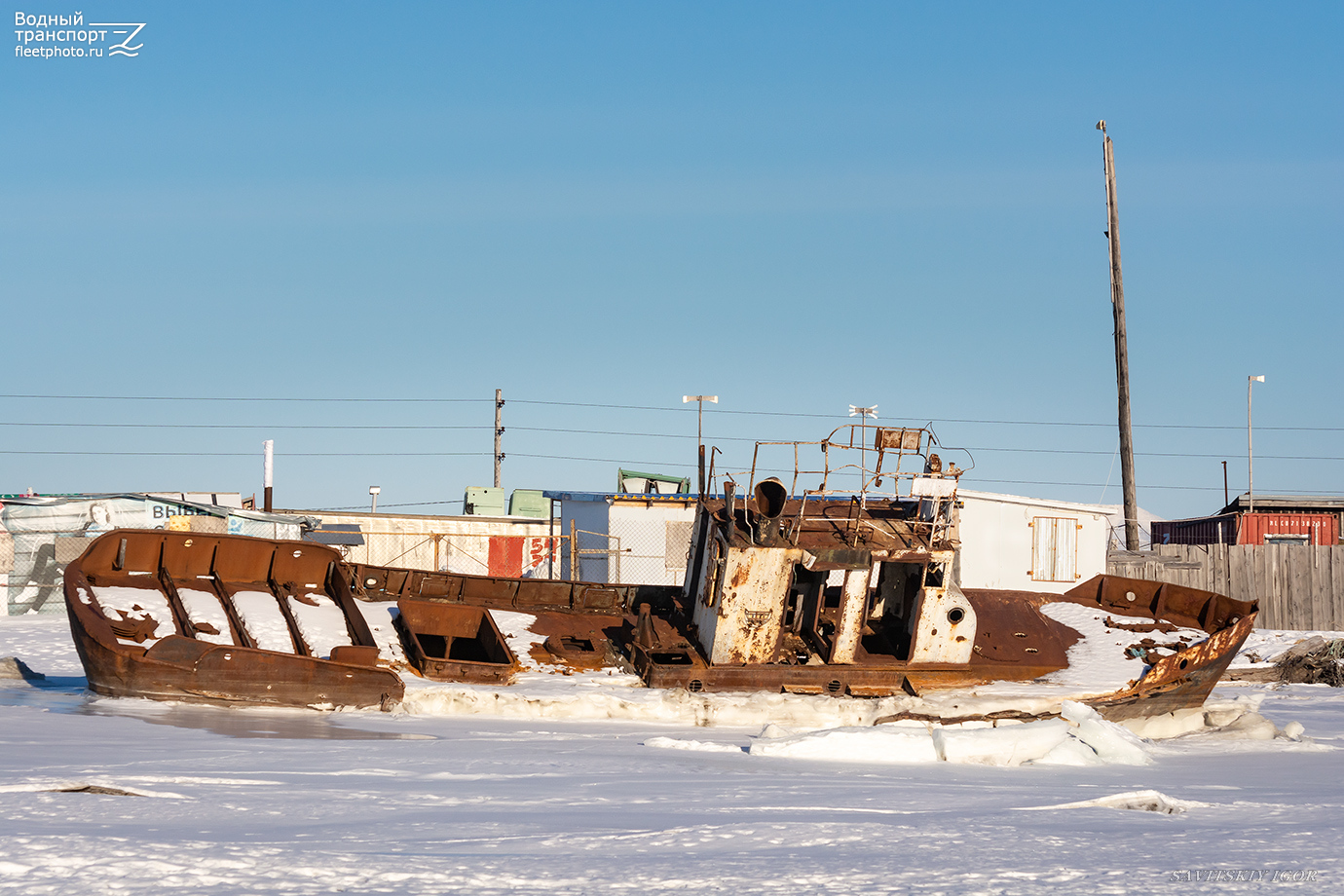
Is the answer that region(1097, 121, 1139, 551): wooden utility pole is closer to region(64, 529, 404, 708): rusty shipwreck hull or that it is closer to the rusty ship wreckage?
the rusty ship wreckage

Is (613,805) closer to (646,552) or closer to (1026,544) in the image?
(1026,544)

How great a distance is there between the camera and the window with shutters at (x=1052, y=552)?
26.0 m

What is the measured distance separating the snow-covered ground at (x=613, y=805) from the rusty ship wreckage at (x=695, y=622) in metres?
0.54

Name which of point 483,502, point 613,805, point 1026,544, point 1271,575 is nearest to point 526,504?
point 483,502

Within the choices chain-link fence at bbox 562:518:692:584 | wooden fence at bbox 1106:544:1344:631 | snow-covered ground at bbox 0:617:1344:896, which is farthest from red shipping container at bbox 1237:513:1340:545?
snow-covered ground at bbox 0:617:1344:896

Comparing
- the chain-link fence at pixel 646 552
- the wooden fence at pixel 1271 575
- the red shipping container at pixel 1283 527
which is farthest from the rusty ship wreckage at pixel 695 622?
the red shipping container at pixel 1283 527

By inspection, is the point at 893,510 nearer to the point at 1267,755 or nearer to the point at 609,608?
the point at 609,608

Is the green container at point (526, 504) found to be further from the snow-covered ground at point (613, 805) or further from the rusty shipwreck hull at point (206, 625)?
the snow-covered ground at point (613, 805)

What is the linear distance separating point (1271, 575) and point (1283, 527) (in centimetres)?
1538

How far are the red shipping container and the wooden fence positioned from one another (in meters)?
14.1

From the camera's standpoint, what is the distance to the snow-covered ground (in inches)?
171

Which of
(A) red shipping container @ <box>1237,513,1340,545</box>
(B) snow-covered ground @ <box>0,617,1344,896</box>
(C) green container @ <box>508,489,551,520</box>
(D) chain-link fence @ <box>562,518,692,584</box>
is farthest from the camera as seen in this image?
(C) green container @ <box>508,489,551,520</box>

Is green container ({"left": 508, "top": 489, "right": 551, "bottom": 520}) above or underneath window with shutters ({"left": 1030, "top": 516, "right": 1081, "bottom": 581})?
above

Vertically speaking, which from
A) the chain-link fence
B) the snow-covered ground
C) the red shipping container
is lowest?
the snow-covered ground
